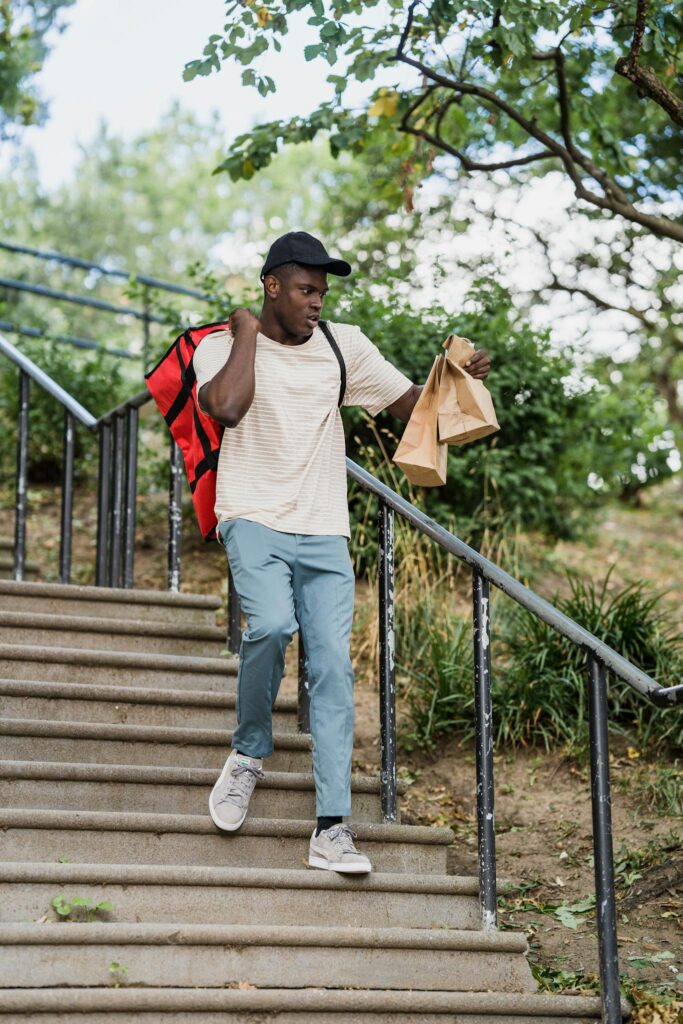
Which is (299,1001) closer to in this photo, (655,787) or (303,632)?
(303,632)

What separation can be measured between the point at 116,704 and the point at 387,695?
95cm

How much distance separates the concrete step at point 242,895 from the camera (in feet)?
10.2

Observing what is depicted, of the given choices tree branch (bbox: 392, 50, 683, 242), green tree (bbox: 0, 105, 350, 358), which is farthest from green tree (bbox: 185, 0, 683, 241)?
green tree (bbox: 0, 105, 350, 358)

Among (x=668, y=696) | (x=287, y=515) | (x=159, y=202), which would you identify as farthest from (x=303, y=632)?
(x=159, y=202)

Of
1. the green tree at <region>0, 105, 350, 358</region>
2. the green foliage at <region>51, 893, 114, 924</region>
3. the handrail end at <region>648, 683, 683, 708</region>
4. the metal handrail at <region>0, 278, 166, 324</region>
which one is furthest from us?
the green tree at <region>0, 105, 350, 358</region>

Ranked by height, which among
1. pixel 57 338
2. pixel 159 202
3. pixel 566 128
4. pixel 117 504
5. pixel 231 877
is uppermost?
pixel 159 202

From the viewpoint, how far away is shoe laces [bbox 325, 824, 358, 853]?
3.41 m

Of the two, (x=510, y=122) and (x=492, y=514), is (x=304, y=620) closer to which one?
(x=492, y=514)

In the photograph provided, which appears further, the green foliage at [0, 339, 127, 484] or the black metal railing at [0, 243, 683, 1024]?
the green foliage at [0, 339, 127, 484]

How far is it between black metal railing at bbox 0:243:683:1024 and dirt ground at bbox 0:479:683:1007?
0.36 meters

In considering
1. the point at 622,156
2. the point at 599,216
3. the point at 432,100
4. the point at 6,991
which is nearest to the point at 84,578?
the point at 432,100

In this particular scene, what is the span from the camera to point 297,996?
9.46 ft

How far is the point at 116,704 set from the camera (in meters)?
4.07

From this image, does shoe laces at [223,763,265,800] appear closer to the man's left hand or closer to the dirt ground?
the dirt ground
